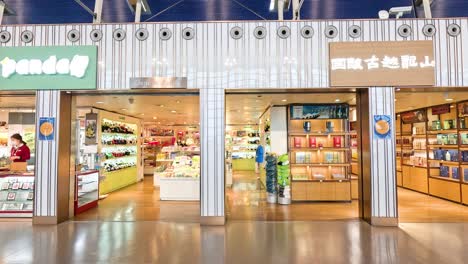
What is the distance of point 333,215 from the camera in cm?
604

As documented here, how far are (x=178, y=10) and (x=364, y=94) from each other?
5.49 m

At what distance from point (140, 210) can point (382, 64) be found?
6217mm

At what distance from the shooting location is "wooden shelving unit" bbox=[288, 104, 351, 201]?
7.52 meters

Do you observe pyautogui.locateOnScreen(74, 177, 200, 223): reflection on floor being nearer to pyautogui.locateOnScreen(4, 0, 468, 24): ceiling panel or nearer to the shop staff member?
the shop staff member

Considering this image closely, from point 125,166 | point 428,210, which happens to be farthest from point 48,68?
point 428,210

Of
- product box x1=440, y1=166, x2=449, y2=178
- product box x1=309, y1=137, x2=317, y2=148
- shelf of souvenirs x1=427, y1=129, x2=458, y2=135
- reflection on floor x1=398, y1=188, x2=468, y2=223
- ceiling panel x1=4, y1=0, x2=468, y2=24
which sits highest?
ceiling panel x1=4, y1=0, x2=468, y2=24

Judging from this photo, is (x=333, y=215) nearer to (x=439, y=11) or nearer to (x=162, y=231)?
(x=162, y=231)

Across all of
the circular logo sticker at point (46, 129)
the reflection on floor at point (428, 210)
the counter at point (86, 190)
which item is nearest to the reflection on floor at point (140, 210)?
the counter at point (86, 190)

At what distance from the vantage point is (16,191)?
6016 mm

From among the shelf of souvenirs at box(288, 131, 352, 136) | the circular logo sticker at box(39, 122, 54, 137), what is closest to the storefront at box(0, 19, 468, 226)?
the circular logo sticker at box(39, 122, 54, 137)

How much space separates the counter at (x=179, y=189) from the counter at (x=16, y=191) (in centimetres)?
311

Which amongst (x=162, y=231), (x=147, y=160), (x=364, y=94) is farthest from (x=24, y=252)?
(x=147, y=160)

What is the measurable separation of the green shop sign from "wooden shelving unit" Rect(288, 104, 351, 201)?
5231mm

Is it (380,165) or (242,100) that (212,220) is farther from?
(380,165)
